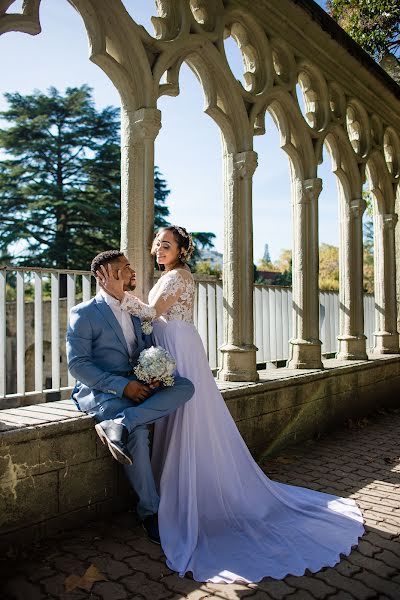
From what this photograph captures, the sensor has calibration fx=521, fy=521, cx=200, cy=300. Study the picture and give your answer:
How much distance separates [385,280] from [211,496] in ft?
17.0

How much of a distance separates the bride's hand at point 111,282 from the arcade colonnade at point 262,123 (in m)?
0.53

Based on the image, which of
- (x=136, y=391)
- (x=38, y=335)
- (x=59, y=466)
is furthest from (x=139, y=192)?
(x=59, y=466)

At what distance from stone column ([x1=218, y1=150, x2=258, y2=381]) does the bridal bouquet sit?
1.62 m

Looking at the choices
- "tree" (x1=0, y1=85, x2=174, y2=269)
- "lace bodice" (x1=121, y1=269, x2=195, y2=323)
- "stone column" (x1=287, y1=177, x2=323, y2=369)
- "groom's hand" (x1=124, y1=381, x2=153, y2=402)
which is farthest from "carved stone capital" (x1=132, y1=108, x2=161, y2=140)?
"tree" (x1=0, y1=85, x2=174, y2=269)

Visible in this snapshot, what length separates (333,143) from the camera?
623 centimetres

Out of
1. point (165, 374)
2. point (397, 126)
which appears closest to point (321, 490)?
point (165, 374)

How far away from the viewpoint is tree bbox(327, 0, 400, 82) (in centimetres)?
849

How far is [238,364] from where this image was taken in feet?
A: 14.8

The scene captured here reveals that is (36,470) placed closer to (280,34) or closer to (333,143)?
(280,34)

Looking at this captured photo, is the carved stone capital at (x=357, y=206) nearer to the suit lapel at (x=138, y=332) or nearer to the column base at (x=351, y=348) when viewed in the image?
the column base at (x=351, y=348)

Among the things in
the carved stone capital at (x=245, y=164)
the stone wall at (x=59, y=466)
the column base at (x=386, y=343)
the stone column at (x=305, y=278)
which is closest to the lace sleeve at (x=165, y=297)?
the stone wall at (x=59, y=466)

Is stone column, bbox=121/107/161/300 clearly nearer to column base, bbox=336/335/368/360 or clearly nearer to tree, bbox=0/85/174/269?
column base, bbox=336/335/368/360

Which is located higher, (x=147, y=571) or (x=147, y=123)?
(x=147, y=123)

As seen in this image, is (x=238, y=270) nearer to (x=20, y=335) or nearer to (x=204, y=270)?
(x=20, y=335)
